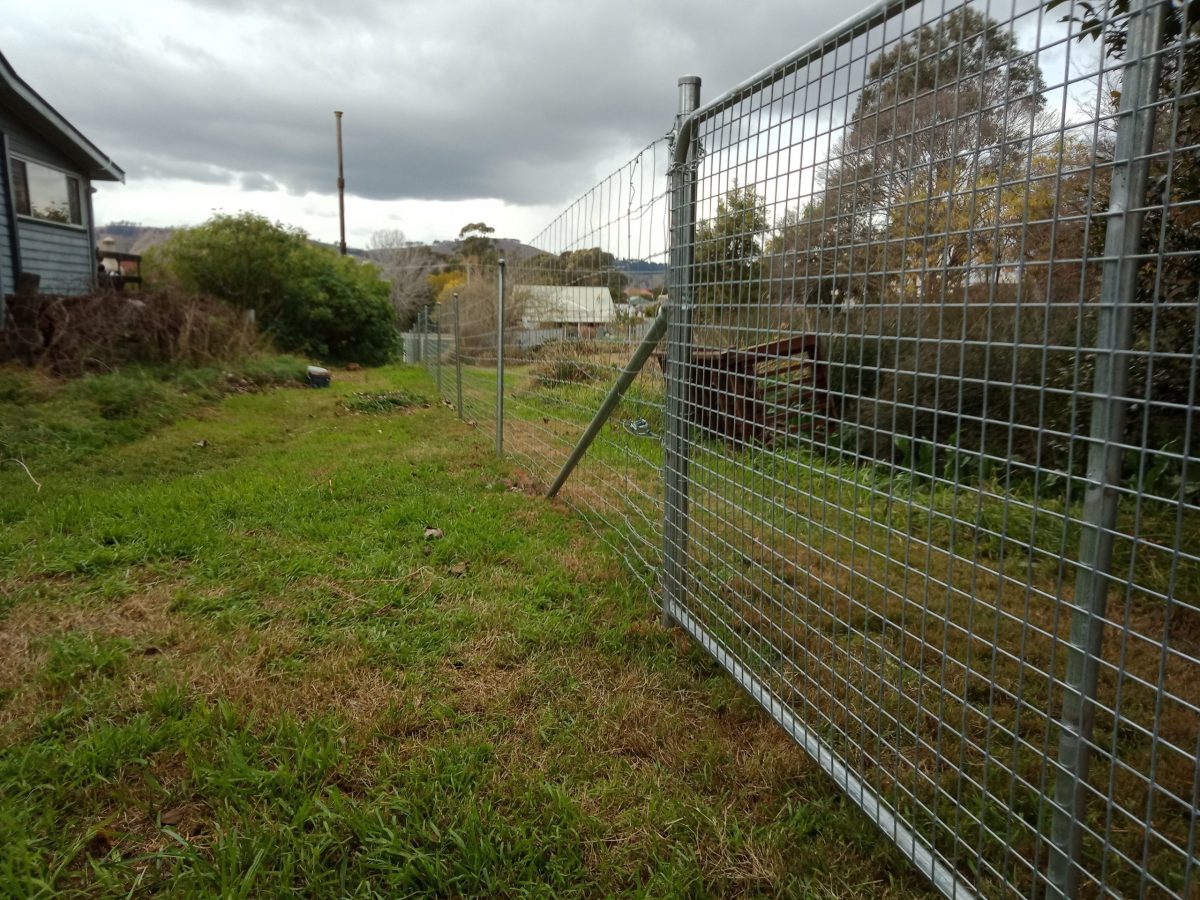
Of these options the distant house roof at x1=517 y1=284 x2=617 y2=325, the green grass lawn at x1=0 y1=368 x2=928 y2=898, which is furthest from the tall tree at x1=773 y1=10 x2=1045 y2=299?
the distant house roof at x1=517 y1=284 x2=617 y2=325

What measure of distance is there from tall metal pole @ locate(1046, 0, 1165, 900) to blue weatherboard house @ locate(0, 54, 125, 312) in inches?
519

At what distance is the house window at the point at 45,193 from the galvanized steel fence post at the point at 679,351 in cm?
1330

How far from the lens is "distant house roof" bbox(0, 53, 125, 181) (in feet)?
36.3

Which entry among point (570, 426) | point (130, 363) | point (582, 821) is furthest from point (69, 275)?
point (582, 821)

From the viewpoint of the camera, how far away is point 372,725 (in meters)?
2.19

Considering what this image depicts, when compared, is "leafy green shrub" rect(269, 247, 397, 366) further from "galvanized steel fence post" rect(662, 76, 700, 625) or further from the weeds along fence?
"galvanized steel fence post" rect(662, 76, 700, 625)

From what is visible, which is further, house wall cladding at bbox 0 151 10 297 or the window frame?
the window frame

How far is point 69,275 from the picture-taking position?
13.1 m

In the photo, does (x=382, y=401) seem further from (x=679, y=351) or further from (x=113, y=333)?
(x=679, y=351)

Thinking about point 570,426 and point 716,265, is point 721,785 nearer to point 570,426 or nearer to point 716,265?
point 716,265

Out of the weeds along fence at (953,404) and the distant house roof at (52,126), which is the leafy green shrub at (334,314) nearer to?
the distant house roof at (52,126)

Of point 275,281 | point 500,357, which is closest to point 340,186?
point 275,281

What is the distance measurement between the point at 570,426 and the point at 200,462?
3.15 m

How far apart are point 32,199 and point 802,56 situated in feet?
48.3
